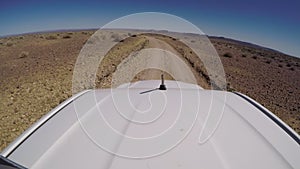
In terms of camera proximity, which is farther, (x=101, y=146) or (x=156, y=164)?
(x=101, y=146)

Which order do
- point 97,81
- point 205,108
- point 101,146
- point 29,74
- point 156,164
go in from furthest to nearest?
point 29,74 → point 97,81 → point 205,108 → point 101,146 → point 156,164

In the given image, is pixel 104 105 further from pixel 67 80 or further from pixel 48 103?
pixel 67 80

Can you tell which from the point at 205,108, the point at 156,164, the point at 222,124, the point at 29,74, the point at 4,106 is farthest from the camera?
the point at 29,74

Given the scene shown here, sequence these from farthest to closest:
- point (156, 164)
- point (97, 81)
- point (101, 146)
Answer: point (97, 81), point (101, 146), point (156, 164)

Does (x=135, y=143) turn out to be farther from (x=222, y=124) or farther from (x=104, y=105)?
(x=104, y=105)

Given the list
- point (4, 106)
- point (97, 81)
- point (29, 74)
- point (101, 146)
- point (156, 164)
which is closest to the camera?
point (156, 164)

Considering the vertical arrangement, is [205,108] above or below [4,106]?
above

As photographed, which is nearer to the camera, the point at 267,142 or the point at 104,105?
the point at 267,142

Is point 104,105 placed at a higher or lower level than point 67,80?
higher

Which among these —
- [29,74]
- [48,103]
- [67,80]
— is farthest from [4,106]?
[29,74]

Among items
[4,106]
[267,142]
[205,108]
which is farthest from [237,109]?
[4,106]
